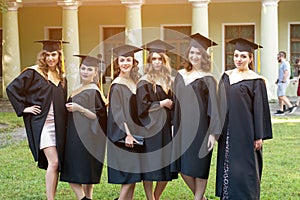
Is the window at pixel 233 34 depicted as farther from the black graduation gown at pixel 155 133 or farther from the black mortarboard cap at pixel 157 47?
the black graduation gown at pixel 155 133

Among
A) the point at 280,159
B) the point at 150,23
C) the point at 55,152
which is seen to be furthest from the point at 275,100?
the point at 55,152

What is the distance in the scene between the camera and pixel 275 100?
19484 mm

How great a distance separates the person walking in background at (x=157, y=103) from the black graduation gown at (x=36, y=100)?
87 centimetres

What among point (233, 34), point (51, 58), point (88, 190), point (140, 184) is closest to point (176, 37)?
point (233, 34)

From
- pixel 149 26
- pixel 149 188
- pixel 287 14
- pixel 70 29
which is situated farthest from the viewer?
pixel 149 26

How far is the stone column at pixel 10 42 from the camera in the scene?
2052 cm

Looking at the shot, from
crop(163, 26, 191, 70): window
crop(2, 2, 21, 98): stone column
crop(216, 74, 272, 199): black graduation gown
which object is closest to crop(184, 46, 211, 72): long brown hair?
crop(216, 74, 272, 199): black graduation gown

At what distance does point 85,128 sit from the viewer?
21.0ft

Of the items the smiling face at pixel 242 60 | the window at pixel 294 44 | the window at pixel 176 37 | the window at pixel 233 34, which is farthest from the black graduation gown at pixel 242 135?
the window at pixel 294 44

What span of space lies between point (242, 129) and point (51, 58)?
215 cm

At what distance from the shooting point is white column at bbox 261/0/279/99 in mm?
19047

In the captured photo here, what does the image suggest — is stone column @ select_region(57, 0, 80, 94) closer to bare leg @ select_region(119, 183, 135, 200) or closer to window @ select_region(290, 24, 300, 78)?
window @ select_region(290, 24, 300, 78)

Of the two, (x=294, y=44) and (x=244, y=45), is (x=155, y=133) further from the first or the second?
(x=294, y=44)

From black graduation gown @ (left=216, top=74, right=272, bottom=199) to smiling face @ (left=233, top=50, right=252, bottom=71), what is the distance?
0.52ft
